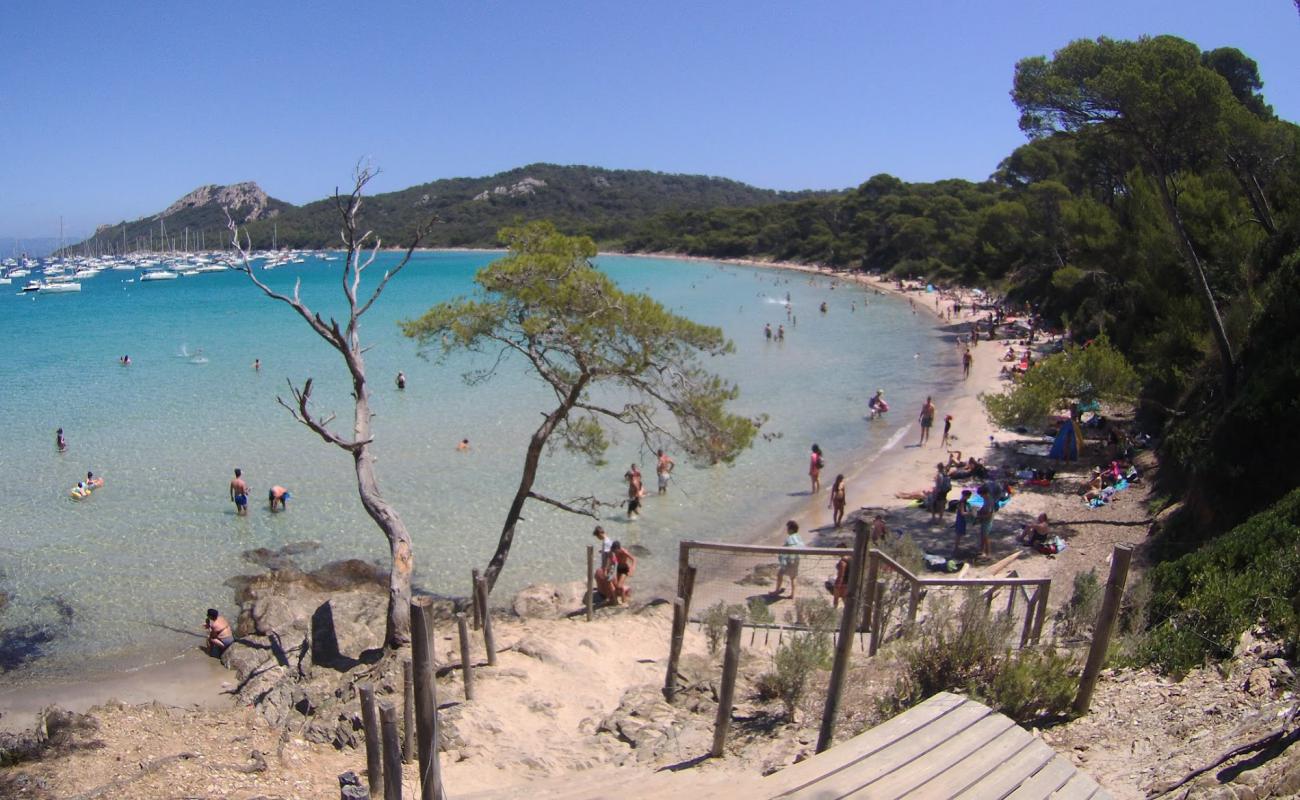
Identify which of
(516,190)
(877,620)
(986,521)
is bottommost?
(986,521)

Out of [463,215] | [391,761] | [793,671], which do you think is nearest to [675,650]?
[793,671]

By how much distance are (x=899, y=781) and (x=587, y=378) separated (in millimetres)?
7473

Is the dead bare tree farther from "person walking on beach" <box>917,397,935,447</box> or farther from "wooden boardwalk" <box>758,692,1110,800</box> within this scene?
"person walking on beach" <box>917,397,935,447</box>

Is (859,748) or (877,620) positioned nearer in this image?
(859,748)

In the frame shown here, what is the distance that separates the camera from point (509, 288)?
36.0 feet

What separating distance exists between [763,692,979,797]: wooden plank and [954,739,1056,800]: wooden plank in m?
0.43

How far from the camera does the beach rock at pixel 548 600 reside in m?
12.0

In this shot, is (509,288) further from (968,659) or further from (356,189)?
(968,659)

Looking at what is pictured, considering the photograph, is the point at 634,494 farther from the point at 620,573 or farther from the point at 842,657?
the point at 842,657

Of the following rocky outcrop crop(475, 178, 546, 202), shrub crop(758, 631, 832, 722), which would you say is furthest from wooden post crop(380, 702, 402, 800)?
rocky outcrop crop(475, 178, 546, 202)

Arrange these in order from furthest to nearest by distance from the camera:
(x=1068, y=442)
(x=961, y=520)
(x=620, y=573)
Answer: (x=1068, y=442) < (x=961, y=520) < (x=620, y=573)

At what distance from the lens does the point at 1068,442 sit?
60.8 feet

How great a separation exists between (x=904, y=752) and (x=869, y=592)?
4.00 meters

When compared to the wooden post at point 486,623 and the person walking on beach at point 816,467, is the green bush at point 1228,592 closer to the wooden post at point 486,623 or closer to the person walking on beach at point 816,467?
the wooden post at point 486,623
